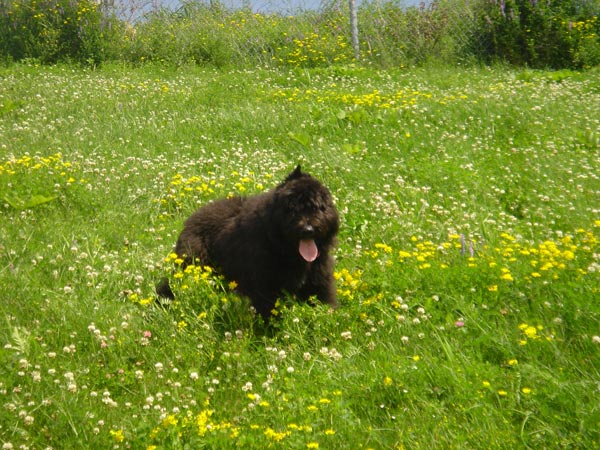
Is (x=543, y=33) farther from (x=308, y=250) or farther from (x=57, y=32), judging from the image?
(x=308, y=250)

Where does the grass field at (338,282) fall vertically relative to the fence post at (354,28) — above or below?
below

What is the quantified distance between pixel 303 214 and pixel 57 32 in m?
13.1

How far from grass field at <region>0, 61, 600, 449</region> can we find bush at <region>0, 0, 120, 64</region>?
4872 millimetres

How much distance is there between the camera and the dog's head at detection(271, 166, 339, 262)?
5.77m

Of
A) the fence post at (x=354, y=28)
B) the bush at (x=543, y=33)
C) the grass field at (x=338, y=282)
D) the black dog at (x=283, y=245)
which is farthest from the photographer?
the fence post at (x=354, y=28)

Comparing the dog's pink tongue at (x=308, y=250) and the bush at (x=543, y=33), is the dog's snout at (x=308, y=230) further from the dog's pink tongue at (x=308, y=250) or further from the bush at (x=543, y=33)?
the bush at (x=543, y=33)

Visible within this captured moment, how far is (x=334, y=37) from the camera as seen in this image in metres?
17.7

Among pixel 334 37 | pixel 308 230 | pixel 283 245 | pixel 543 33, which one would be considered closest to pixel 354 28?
pixel 334 37

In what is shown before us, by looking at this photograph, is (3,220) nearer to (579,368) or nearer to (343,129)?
(343,129)

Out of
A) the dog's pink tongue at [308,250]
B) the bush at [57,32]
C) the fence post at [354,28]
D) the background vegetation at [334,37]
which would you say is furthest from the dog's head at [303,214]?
the bush at [57,32]

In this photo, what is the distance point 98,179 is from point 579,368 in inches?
252

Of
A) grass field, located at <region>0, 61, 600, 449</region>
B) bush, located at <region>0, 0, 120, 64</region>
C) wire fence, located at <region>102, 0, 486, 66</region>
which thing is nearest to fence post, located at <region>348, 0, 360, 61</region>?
wire fence, located at <region>102, 0, 486, 66</region>

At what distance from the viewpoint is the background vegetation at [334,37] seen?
51.6 feet

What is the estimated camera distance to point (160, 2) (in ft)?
66.4
